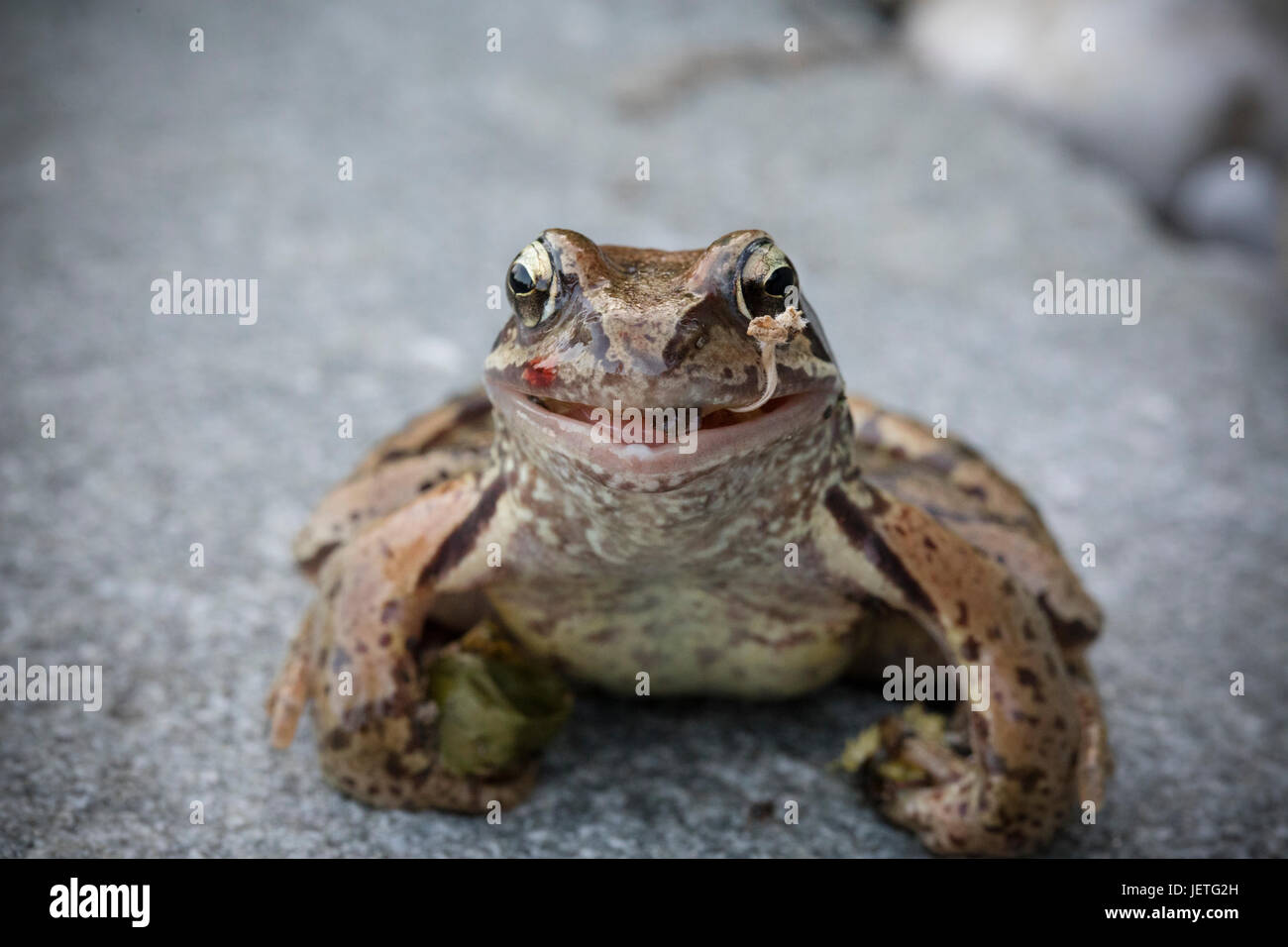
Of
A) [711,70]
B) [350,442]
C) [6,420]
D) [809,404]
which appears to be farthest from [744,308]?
[711,70]

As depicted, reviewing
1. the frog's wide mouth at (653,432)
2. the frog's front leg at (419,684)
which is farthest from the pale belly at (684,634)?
the frog's wide mouth at (653,432)

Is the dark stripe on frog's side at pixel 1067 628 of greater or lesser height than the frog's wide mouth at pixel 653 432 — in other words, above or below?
below

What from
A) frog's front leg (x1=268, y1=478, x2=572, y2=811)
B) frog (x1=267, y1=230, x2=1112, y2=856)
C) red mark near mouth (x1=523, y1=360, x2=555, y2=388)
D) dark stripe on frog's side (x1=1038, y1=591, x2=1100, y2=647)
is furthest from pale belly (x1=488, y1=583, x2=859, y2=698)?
red mark near mouth (x1=523, y1=360, x2=555, y2=388)

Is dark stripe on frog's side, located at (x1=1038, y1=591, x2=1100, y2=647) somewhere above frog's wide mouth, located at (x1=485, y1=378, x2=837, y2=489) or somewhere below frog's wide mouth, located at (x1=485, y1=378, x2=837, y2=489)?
below

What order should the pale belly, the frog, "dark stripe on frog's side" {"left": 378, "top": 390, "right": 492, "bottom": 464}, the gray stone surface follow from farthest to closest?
1. "dark stripe on frog's side" {"left": 378, "top": 390, "right": 492, "bottom": 464}
2. the gray stone surface
3. the pale belly
4. the frog

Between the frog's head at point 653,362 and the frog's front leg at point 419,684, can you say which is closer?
the frog's head at point 653,362

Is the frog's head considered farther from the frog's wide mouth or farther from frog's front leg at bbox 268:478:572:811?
frog's front leg at bbox 268:478:572:811

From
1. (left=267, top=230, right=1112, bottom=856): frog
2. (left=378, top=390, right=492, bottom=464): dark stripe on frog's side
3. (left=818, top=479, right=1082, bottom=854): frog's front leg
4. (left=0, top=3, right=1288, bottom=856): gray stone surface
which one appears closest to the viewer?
(left=267, top=230, right=1112, bottom=856): frog

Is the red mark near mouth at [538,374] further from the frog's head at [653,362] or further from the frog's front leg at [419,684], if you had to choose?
the frog's front leg at [419,684]

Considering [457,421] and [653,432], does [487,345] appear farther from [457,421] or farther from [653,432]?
[653,432]
